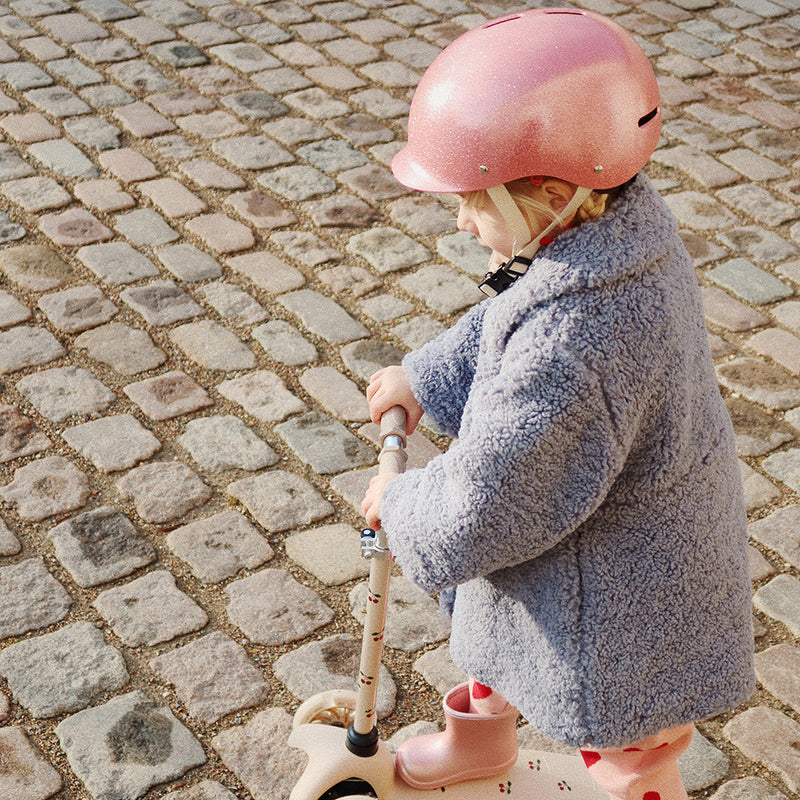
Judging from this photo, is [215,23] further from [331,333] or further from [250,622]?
[250,622]

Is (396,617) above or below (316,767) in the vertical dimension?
below

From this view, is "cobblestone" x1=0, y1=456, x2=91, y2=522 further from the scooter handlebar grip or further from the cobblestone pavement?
the scooter handlebar grip

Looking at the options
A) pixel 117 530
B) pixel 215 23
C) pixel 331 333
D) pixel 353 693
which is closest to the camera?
pixel 353 693

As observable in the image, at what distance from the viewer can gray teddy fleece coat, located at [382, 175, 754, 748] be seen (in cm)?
192

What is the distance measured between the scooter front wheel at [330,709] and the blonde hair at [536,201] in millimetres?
1257

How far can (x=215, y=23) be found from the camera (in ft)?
20.5

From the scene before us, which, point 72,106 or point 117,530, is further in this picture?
point 72,106

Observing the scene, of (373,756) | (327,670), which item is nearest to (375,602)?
(373,756)

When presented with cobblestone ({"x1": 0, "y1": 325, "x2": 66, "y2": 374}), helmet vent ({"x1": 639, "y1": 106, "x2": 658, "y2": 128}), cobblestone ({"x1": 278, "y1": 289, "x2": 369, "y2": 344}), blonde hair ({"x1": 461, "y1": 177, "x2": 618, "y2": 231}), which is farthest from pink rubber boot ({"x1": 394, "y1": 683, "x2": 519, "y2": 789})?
cobblestone ({"x1": 0, "y1": 325, "x2": 66, "y2": 374})

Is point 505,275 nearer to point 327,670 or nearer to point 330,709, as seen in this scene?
point 330,709

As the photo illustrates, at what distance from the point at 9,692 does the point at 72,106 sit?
326cm

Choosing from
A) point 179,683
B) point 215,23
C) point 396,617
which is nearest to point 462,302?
point 396,617

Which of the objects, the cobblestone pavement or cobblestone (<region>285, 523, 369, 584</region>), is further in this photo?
cobblestone (<region>285, 523, 369, 584</region>)

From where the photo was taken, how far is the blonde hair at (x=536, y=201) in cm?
197
